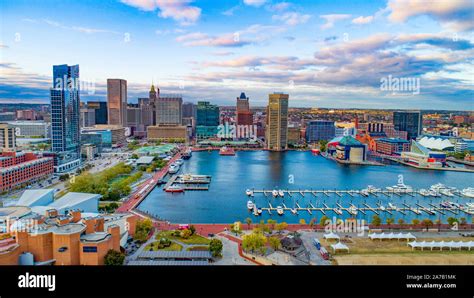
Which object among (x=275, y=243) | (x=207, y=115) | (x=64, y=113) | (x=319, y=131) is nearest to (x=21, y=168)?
(x=64, y=113)

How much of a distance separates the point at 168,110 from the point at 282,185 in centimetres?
1357

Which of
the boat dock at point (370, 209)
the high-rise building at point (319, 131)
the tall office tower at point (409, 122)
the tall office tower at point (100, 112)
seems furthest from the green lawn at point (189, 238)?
the tall office tower at point (100, 112)

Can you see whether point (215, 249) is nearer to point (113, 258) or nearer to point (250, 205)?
point (113, 258)

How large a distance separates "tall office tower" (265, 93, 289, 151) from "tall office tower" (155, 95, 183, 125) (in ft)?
20.9

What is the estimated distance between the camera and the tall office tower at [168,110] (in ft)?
68.9

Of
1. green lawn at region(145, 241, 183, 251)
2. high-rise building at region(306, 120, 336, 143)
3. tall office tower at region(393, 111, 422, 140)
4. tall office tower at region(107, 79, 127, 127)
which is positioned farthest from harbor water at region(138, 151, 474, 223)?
tall office tower at region(107, 79, 127, 127)

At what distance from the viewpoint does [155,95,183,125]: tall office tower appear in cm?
2102

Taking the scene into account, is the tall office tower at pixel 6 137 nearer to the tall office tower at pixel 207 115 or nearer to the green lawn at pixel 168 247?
the green lawn at pixel 168 247

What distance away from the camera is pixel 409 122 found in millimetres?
18828

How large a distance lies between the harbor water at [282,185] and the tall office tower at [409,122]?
699 cm

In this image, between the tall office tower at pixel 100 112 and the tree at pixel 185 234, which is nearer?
the tree at pixel 185 234
